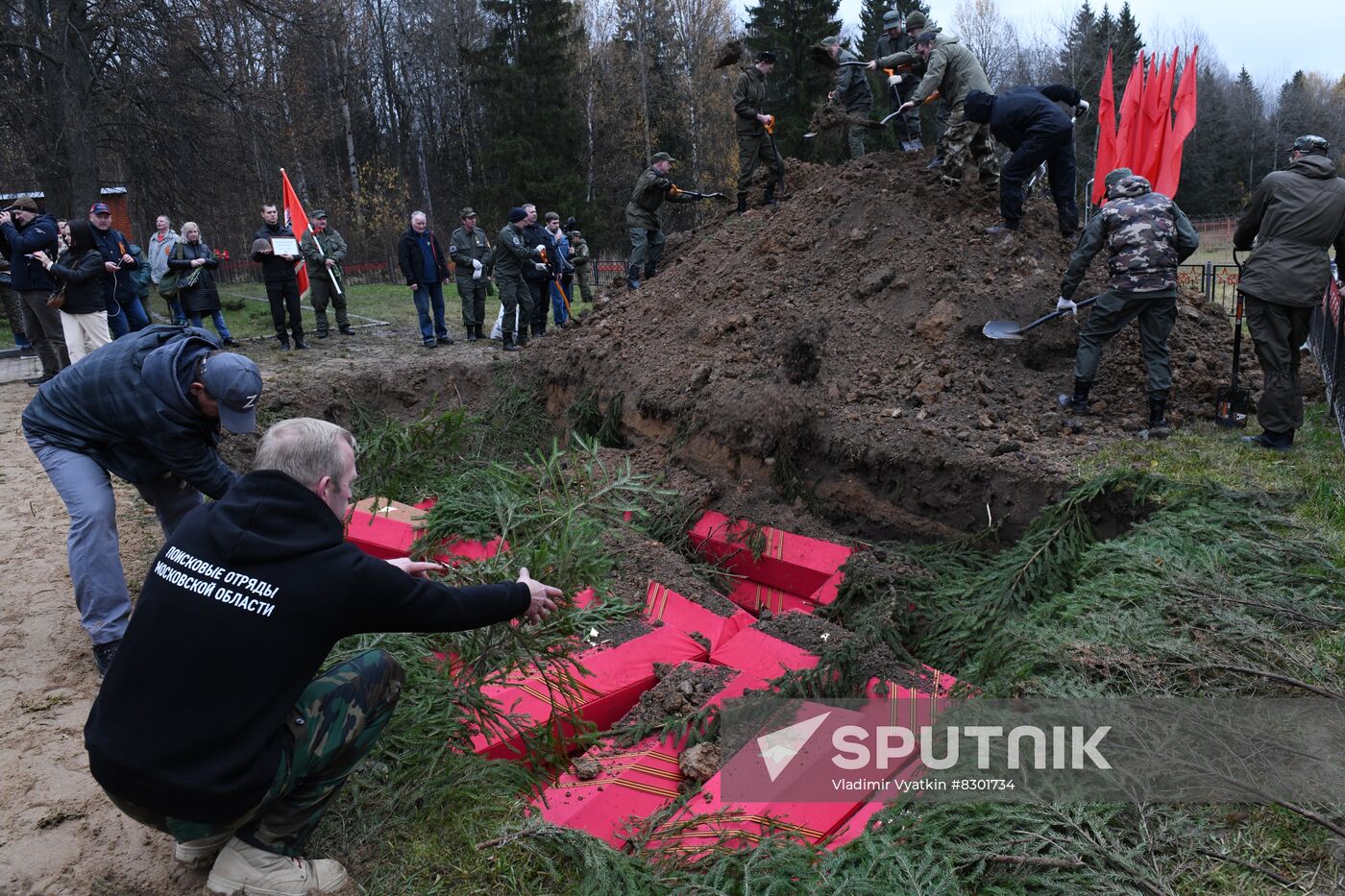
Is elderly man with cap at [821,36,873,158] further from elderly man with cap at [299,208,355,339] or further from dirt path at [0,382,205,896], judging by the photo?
dirt path at [0,382,205,896]

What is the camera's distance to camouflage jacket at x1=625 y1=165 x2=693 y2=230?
10352 mm

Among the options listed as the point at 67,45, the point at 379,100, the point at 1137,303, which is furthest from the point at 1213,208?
the point at 67,45

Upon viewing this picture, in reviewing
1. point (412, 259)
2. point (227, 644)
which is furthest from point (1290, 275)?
point (412, 259)

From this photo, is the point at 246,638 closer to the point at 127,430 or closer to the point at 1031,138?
the point at 127,430

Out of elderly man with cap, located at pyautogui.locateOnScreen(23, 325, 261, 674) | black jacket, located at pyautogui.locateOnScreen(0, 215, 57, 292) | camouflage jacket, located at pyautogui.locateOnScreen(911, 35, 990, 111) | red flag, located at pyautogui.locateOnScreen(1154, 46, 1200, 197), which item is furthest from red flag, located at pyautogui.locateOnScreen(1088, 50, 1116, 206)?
black jacket, located at pyautogui.locateOnScreen(0, 215, 57, 292)

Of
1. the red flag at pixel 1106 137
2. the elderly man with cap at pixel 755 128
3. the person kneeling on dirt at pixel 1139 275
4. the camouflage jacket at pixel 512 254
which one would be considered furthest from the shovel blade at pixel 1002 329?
the camouflage jacket at pixel 512 254

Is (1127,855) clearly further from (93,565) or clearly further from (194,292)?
(194,292)

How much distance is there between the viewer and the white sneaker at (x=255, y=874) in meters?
2.57

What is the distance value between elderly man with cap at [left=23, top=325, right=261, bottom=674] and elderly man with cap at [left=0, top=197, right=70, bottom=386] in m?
5.74

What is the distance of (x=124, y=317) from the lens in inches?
371

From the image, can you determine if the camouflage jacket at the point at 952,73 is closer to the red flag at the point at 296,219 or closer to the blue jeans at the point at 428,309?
the blue jeans at the point at 428,309

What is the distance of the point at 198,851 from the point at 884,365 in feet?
18.0

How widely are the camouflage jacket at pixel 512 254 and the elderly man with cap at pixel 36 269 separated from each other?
4577 mm

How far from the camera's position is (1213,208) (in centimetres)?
3634
